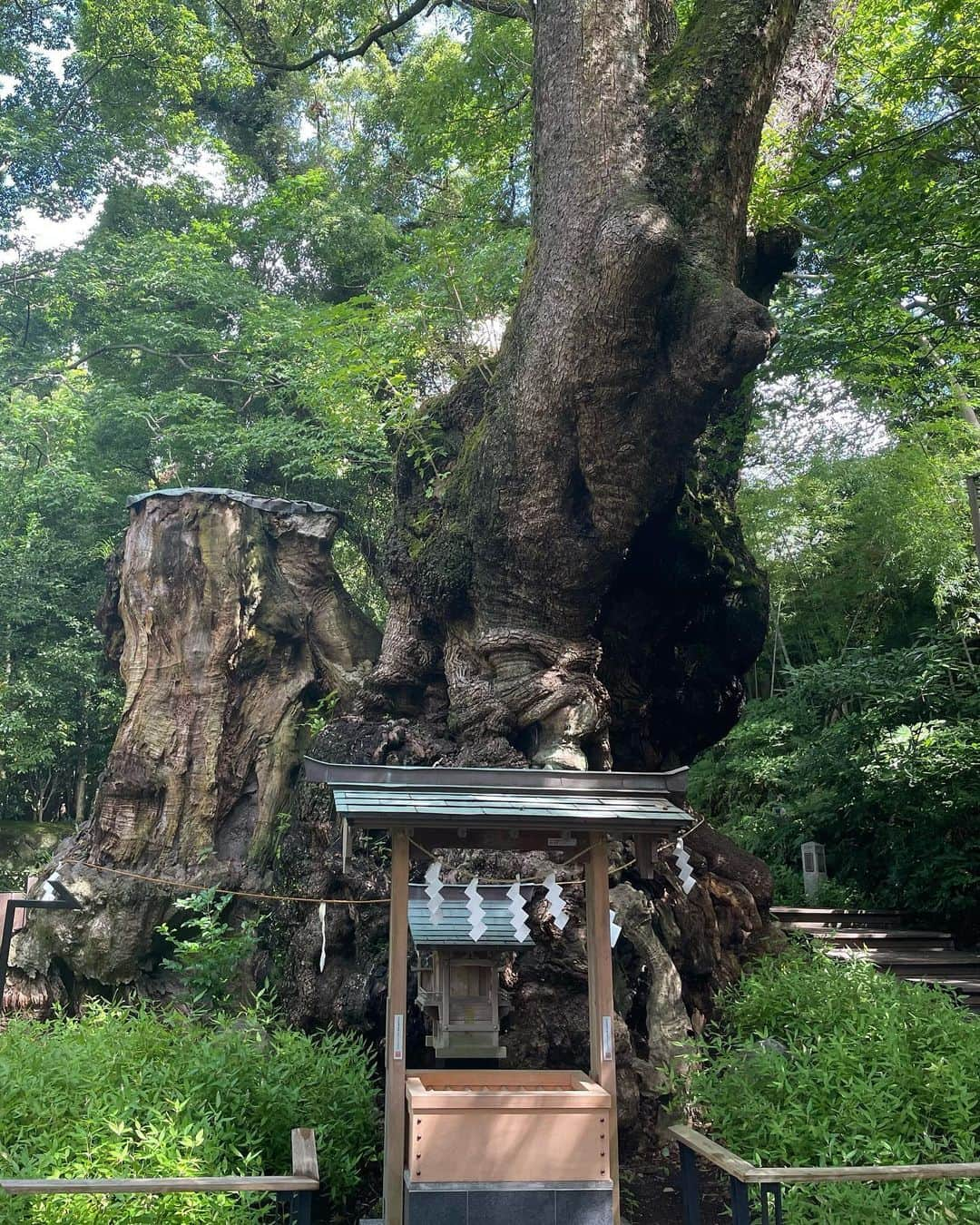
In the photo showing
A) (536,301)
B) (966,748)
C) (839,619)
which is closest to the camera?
(536,301)

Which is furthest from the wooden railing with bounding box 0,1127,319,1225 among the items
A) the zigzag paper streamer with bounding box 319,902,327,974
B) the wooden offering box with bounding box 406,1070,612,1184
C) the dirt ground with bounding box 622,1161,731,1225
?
the zigzag paper streamer with bounding box 319,902,327,974

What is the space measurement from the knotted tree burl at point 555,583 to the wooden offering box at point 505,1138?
1.83m

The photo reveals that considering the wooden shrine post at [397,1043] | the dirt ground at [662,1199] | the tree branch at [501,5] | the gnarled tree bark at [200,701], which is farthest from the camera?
the tree branch at [501,5]

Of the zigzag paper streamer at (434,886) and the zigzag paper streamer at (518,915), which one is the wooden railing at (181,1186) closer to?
the zigzag paper streamer at (434,886)

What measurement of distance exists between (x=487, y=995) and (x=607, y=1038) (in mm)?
887

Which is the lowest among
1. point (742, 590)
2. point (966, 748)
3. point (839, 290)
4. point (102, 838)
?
point (102, 838)

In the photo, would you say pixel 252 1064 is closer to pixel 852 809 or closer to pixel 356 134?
pixel 852 809

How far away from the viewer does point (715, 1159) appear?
392cm

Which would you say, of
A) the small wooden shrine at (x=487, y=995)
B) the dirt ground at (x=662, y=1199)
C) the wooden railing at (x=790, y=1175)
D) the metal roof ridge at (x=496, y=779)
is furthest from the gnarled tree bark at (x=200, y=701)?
the wooden railing at (x=790, y=1175)

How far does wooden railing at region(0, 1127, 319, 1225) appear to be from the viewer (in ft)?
10.8

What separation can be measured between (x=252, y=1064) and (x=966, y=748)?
29.4ft

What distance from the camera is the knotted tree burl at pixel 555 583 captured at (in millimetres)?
6648

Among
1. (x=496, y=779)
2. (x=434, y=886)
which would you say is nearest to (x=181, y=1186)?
(x=434, y=886)

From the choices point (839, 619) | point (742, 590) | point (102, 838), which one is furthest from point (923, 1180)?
point (839, 619)
